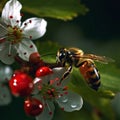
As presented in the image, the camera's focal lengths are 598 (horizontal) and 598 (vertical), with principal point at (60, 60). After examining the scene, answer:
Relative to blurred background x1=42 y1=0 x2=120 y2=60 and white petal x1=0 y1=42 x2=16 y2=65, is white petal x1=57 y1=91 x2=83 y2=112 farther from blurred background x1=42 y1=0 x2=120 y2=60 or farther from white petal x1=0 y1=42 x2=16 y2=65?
blurred background x1=42 y1=0 x2=120 y2=60

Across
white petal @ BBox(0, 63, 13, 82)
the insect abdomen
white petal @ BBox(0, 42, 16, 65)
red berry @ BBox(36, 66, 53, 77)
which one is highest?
red berry @ BBox(36, 66, 53, 77)

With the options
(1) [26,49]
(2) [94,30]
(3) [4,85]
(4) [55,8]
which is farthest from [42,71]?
(2) [94,30]

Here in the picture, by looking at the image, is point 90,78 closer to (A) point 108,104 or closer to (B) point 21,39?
(B) point 21,39

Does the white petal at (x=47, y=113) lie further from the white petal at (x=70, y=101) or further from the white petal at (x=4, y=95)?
the white petal at (x=4, y=95)

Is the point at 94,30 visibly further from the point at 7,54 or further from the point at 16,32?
the point at 7,54

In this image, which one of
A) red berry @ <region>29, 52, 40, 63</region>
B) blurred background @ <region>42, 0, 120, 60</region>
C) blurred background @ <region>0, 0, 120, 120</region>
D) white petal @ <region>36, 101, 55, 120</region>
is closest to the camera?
red berry @ <region>29, 52, 40, 63</region>

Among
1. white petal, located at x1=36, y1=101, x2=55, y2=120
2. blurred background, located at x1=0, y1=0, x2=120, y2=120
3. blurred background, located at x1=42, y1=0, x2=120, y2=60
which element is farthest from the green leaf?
blurred background, located at x1=42, y1=0, x2=120, y2=60

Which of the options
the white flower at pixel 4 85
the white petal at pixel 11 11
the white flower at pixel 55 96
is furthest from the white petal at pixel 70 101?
the white flower at pixel 4 85
